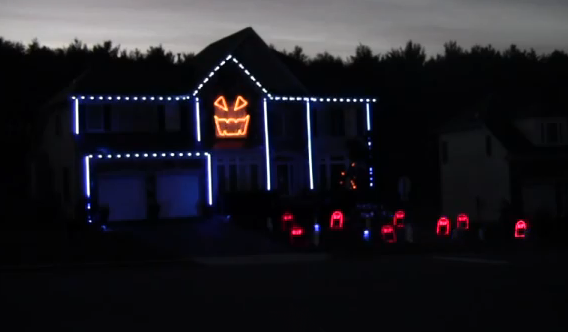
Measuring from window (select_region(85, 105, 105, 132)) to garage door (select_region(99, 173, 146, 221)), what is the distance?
6.63 ft

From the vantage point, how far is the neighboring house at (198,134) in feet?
129

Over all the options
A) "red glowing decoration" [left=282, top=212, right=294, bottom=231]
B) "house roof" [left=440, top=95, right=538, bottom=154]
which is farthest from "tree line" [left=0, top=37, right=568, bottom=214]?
"red glowing decoration" [left=282, top=212, right=294, bottom=231]

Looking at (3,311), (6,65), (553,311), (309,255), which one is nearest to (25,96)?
(6,65)

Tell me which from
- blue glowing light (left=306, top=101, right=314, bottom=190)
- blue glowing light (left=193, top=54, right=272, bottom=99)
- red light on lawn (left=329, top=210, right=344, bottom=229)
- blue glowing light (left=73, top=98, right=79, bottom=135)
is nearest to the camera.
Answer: red light on lawn (left=329, top=210, right=344, bottom=229)

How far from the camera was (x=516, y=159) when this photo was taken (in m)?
44.5

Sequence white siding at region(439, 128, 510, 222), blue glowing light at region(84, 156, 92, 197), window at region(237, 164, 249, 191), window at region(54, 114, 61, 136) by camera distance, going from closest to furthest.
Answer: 1. blue glowing light at region(84, 156, 92, 197)
2. window at region(237, 164, 249, 191)
3. window at region(54, 114, 61, 136)
4. white siding at region(439, 128, 510, 222)

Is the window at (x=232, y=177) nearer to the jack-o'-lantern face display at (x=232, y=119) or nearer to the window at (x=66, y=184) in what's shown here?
the jack-o'-lantern face display at (x=232, y=119)

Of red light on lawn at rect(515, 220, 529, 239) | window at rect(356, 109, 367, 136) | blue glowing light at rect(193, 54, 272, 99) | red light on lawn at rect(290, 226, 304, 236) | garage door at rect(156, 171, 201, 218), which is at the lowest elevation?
red light on lawn at rect(515, 220, 529, 239)

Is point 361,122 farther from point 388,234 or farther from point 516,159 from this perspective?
point 388,234

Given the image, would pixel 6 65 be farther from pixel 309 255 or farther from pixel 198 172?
pixel 309 255

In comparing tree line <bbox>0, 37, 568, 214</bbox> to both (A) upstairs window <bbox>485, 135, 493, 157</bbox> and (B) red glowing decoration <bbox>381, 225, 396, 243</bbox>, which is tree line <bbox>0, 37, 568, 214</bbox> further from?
(B) red glowing decoration <bbox>381, 225, 396, 243</bbox>

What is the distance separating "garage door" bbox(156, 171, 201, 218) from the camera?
40594mm

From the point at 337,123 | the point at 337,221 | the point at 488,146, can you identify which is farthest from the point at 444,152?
the point at 337,221

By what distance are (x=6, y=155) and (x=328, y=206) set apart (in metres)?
20.5
